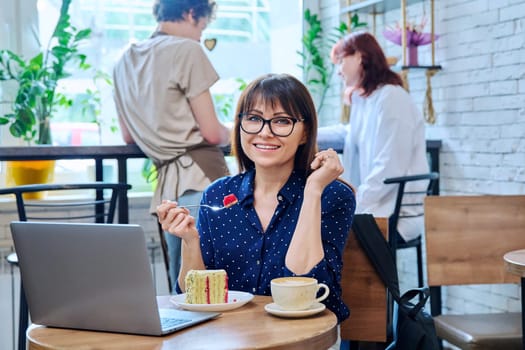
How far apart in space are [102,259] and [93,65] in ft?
10.4

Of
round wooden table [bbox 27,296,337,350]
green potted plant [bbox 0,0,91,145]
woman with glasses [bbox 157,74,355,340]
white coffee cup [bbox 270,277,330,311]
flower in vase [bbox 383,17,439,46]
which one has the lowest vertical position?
round wooden table [bbox 27,296,337,350]

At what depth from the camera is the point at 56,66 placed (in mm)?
3998

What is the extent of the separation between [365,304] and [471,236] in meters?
1.04

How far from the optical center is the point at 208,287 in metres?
1.78

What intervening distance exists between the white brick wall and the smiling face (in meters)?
1.75

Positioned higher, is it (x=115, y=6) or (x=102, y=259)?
(x=115, y=6)

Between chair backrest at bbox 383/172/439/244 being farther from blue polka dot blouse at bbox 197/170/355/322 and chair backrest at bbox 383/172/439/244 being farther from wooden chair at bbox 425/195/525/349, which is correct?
blue polka dot blouse at bbox 197/170/355/322

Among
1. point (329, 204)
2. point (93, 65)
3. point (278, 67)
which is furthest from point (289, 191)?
point (278, 67)

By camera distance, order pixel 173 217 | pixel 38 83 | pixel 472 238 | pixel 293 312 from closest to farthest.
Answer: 1. pixel 293 312
2. pixel 173 217
3. pixel 472 238
4. pixel 38 83

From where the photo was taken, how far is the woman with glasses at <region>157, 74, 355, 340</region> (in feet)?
6.40

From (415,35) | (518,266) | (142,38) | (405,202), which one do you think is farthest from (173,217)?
(142,38)

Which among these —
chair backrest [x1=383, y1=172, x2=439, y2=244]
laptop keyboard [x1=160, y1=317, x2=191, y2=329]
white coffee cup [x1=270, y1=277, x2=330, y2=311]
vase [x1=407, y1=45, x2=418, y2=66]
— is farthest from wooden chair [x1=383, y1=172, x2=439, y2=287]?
laptop keyboard [x1=160, y1=317, x2=191, y2=329]

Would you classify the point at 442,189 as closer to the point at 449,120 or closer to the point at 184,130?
the point at 449,120

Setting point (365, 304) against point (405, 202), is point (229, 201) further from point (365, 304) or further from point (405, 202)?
point (405, 202)
